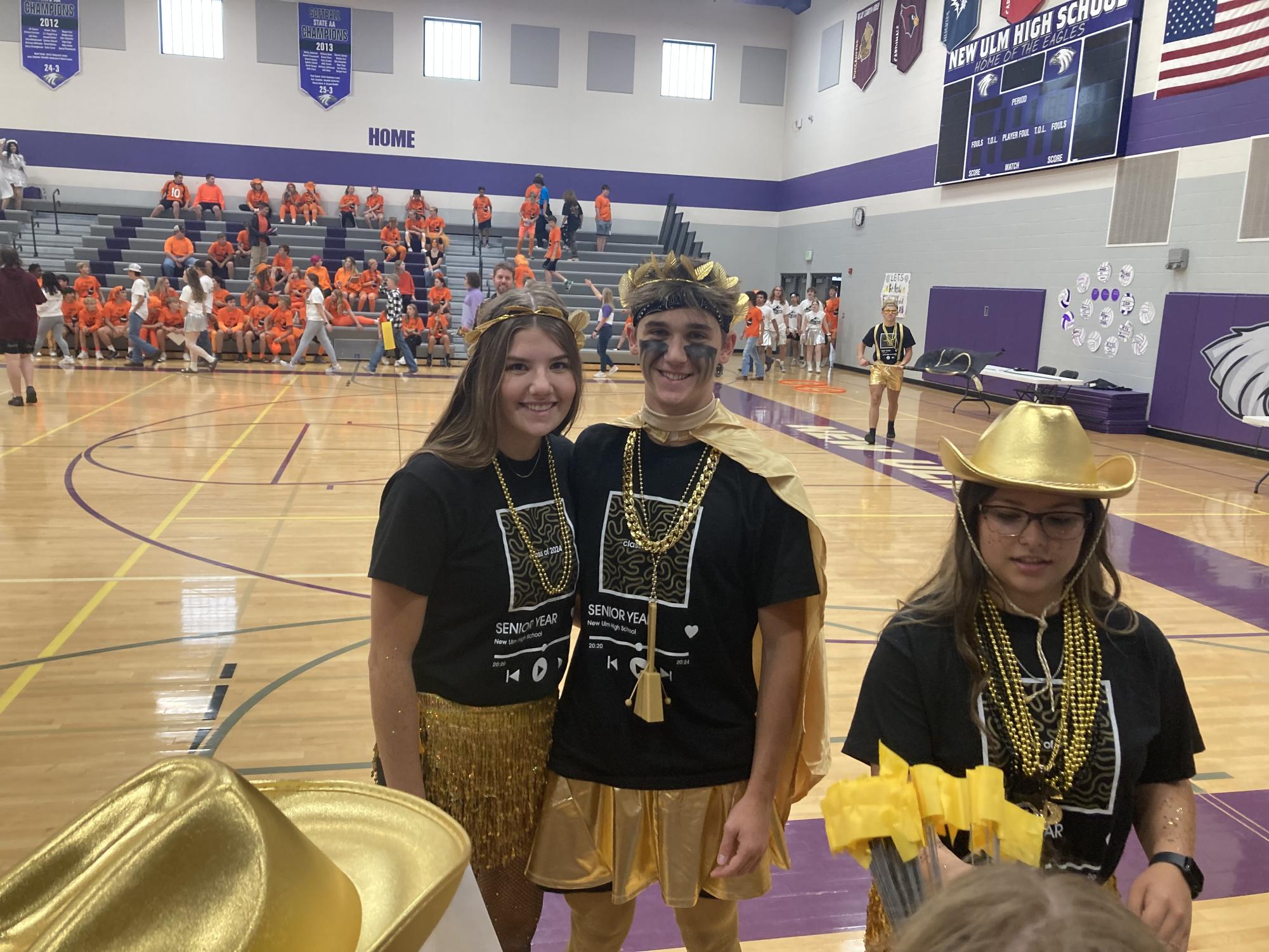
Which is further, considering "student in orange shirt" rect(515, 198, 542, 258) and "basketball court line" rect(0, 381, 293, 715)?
"student in orange shirt" rect(515, 198, 542, 258)

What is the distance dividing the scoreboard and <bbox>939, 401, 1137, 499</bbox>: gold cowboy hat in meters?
13.9

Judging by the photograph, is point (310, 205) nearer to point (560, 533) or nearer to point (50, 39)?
point (50, 39)

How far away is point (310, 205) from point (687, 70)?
10.5 metres

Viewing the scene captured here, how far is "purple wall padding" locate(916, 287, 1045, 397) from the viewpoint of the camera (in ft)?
50.2

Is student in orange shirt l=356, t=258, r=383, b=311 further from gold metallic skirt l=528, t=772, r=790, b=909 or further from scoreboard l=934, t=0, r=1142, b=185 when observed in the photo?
gold metallic skirt l=528, t=772, r=790, b=909

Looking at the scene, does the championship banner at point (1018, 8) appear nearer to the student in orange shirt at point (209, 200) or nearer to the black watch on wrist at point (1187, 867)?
the black watch on wrist at point (1187, 867)

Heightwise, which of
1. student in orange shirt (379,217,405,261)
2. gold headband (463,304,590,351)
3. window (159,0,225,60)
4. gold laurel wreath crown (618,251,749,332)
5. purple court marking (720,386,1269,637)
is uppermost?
window (159,0,225,60)

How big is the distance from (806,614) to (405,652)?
0.84 m

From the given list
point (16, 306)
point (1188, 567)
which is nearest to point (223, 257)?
point (16, 306)

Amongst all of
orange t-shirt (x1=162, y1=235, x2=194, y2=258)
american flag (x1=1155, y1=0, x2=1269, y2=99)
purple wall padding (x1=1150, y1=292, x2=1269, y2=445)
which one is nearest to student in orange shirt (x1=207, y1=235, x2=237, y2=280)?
orange t-shirt (x1=162, y1=235, x2=194, y2=258)

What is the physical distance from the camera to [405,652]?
A: 186 centimetres

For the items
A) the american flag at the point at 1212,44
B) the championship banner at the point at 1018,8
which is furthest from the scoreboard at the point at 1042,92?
the american flag at the point at 1212,44

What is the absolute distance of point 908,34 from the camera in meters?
18.6

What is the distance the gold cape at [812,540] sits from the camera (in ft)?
6.38
